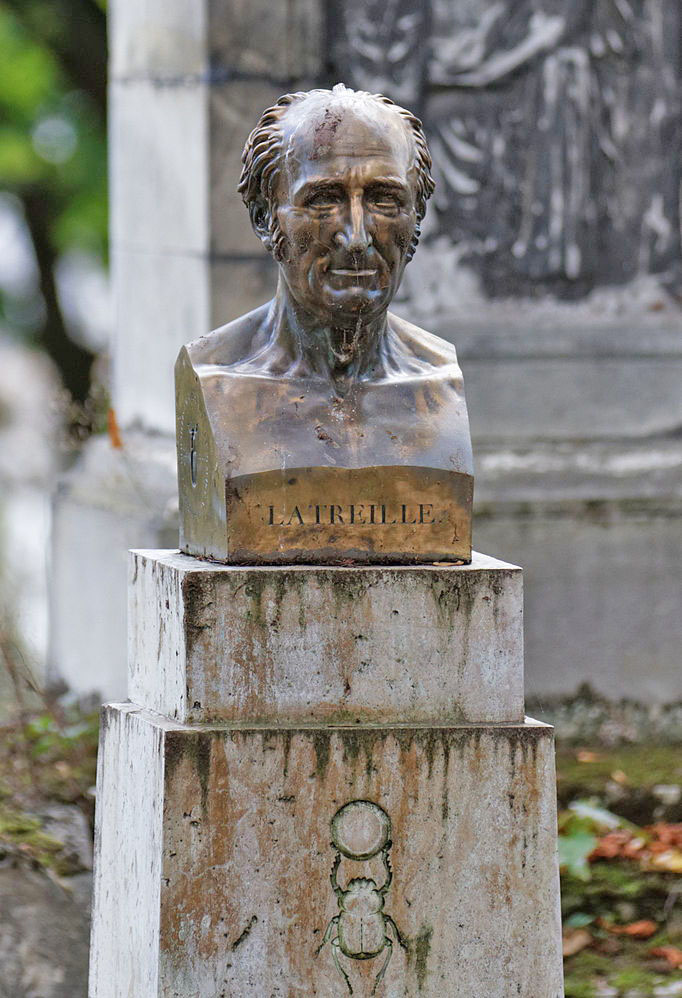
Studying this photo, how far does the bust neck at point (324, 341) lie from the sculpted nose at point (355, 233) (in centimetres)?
24

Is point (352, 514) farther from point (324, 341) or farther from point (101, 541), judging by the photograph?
point (101, 541)

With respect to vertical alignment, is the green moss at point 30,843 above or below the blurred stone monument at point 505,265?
below

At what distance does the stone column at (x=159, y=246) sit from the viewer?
8.79 m

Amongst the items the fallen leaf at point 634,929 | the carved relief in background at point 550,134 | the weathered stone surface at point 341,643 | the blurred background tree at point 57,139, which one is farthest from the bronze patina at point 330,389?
the blurred background tree at point 57,139

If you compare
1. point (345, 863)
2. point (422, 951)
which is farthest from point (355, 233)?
point (422, 951)

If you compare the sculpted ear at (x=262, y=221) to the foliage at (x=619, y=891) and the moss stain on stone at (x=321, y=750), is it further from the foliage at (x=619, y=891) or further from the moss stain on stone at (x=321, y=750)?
the foliage at (x=619, y=891)

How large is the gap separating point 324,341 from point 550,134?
3692 millimetres

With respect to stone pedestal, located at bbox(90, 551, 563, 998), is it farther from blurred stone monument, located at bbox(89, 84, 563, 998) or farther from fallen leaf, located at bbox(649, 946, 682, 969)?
fallen leaf, located at bbox(649, 946, 682, 969)

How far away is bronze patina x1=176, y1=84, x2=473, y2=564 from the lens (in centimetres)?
568

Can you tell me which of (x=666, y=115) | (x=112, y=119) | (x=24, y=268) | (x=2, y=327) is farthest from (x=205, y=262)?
(x=24, y=268)

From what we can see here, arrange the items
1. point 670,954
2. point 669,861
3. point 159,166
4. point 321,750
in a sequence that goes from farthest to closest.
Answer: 1. point 159,166
2. point 669,861
3. point 670,954
4. point 321,750

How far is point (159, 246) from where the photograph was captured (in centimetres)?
922

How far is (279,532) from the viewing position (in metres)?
5.81

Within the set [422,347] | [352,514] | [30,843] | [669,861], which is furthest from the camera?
[30,843]
